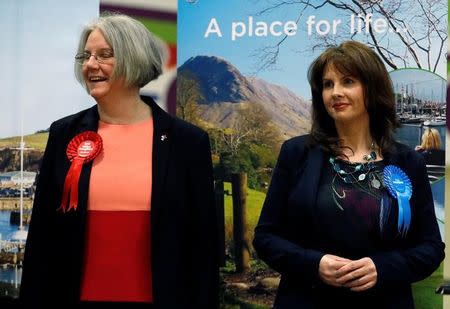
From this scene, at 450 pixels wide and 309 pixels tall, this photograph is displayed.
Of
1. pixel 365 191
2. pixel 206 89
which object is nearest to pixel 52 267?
pixel 365 191

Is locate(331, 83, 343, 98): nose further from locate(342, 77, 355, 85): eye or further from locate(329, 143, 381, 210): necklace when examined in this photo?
locate(329, 143, 381, 210): necklace

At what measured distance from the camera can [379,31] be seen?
2.51 m

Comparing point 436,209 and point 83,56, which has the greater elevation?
point 83,56

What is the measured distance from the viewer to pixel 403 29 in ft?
8.21

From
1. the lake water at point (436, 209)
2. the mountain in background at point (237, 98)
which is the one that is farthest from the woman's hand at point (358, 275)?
the mountain in background at point (237, 98)

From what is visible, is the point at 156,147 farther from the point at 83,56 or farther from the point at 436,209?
the point at 436,209

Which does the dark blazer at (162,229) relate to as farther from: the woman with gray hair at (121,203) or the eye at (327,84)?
the eye at (327,84)

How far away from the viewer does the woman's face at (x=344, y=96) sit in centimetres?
162

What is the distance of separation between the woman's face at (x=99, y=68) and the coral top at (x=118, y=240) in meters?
0.22

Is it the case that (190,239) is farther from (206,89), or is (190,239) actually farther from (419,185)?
(206,89)

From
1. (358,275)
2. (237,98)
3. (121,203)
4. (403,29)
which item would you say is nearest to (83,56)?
(121,203)

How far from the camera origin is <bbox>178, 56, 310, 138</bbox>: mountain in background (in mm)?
2613

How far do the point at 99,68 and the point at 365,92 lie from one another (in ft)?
2.36

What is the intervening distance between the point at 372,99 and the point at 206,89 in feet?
3.77
